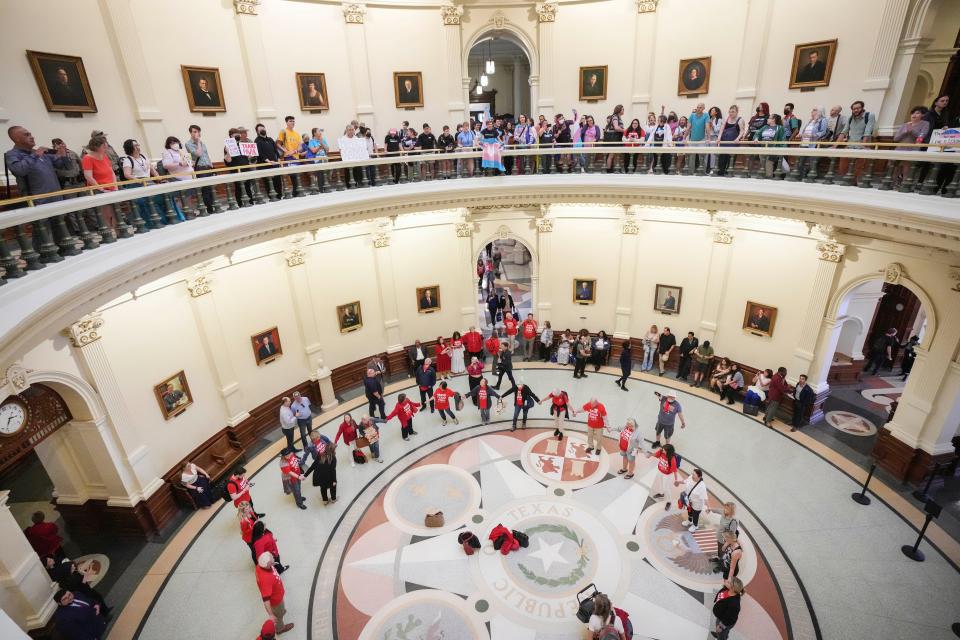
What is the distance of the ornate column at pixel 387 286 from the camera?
1245 centimetres

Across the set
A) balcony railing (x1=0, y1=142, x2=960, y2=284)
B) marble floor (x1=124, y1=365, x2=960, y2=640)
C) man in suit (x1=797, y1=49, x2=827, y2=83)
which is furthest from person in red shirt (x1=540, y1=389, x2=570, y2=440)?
man in suit (x1=797, y1=49, x2=827, y2=83)

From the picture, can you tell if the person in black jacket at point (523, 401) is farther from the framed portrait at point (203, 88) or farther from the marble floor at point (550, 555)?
the framed portrait at point (203, 88)

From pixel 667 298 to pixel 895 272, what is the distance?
16.2 feet

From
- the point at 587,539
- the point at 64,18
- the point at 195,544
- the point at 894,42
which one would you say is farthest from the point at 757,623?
the point at 64,18

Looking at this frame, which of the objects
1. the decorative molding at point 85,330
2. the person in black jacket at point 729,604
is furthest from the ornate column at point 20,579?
the person in black jacket at point 729,604

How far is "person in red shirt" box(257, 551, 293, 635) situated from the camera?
6211 millimetres

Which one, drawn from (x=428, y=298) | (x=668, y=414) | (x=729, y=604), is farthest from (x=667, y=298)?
(x=729, y=604)

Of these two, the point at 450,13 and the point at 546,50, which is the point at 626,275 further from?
the point at 450,13

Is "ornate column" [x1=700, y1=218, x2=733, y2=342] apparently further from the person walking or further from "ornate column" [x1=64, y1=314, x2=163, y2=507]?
"ornate column" [x1=64, y1=314, x2=163, y2=507]

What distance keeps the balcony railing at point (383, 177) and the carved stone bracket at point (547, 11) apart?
12.8 feet

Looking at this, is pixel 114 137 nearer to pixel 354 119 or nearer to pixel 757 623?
pixel 354 119

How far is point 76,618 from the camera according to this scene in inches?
235

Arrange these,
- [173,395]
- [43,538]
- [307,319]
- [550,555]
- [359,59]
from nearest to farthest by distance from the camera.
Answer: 1. [43,538]
2. [550,555]
3. [173,395]
4. [307,319]
5. [359,59]

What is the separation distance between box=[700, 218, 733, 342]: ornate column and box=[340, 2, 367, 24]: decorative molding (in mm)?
10331
